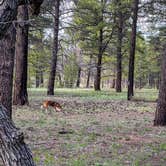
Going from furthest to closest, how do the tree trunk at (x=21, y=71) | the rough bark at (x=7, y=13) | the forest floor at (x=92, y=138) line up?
the tree trunk at (x=21, y=71) → the forest floor at (x=92, y=138) → the rough bark at (x=7, y=13)

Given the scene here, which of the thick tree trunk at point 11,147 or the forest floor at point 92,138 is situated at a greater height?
the thick tree trunk at point 11,147

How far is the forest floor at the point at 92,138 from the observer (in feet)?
22.5

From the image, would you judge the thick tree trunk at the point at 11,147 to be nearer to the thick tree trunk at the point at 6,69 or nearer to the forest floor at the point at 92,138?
the forest floor at the point at 92,138

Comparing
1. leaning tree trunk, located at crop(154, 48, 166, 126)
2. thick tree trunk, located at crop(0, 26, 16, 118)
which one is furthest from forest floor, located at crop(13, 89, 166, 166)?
thick tree trunk, located at crop(0, 26, 16, 118)

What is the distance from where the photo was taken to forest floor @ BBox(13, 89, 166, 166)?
6855mm

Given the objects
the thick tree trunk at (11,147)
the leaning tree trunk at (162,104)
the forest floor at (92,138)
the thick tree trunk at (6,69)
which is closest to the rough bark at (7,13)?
the thick tree trunk at (11,147)

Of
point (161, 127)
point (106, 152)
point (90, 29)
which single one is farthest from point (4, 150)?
point (90, 29)

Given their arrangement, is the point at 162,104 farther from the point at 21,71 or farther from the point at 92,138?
the point at 21,71

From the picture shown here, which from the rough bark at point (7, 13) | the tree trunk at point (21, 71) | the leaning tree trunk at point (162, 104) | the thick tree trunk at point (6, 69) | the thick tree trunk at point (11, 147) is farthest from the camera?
the tree trunk at point (21, 71)

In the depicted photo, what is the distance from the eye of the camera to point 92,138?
884 centimetres

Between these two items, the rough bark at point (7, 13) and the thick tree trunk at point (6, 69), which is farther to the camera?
the thick tree trunk at point (6, 69)

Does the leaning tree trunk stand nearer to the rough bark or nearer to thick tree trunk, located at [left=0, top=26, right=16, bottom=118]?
thick tree trunk, located at [left=0, top=26, right=16, bottom=118]

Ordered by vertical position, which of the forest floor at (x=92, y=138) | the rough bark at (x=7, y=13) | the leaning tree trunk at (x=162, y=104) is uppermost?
the rough bark at (x=7, y=13)

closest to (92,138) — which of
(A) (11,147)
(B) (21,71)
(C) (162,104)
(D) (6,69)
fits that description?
(C) (162,104)
